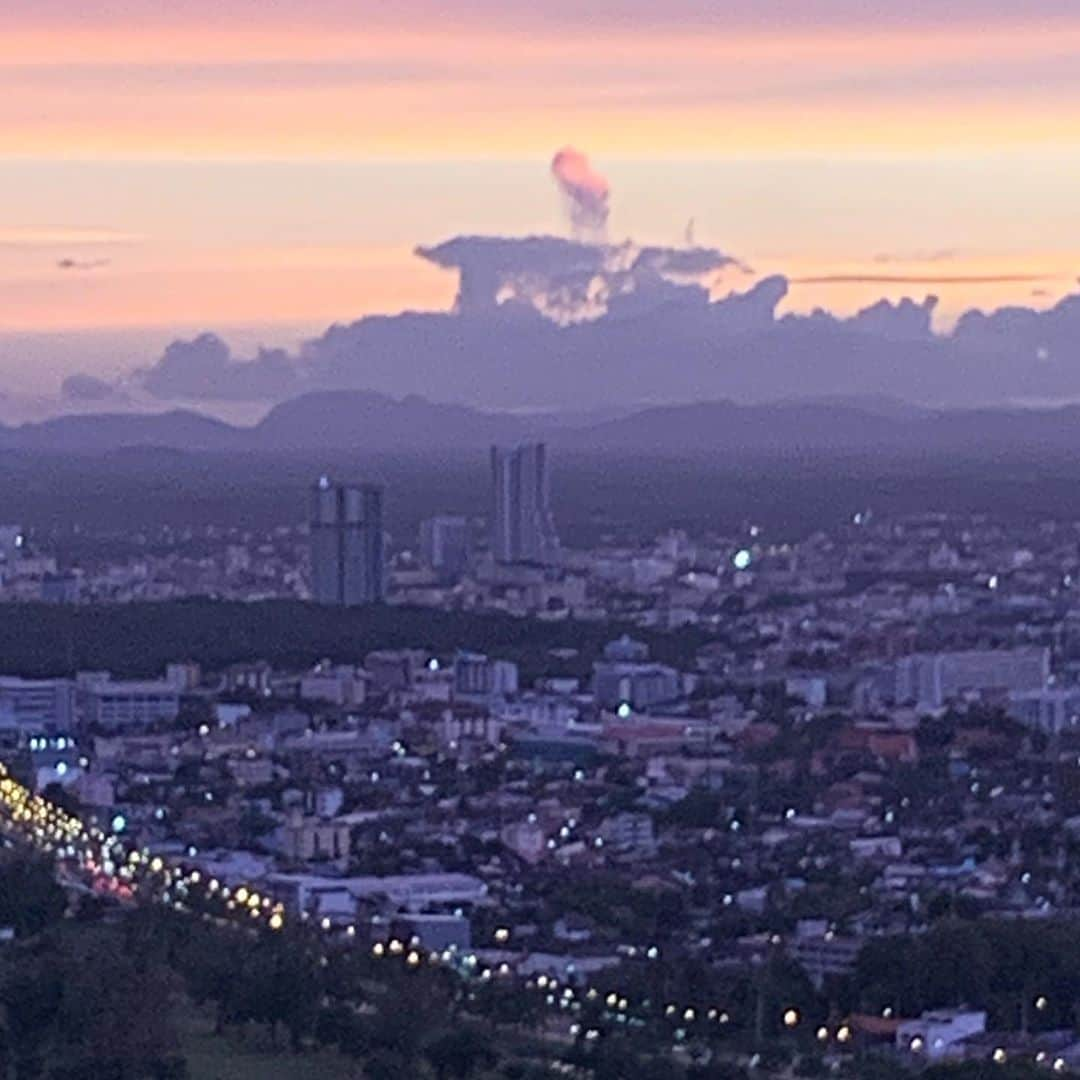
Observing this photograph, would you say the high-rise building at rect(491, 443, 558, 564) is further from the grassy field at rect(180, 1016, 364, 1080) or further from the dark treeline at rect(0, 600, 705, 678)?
the grassy field at rect(180, 1016, 364, 1080)

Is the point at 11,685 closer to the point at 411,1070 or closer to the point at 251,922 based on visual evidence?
the point at 251,922

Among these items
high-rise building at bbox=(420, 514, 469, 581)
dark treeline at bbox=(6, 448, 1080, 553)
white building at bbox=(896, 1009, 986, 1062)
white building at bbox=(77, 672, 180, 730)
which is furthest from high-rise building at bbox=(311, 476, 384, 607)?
white building at bbox=(896, 1009, 986, 1062)

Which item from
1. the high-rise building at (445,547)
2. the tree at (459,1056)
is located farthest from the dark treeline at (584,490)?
the tree at (459,1056)

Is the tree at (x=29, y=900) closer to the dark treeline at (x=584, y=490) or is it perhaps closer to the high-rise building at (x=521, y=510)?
the high-rise building at (x=521, y=510)

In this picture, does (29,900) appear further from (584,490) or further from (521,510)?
(584,490)

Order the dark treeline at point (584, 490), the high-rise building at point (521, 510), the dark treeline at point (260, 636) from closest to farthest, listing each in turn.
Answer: the dark treeline at point (260, 636) → the high-rise building at point (521, 510) → the dark treeline at point (584, 490)
